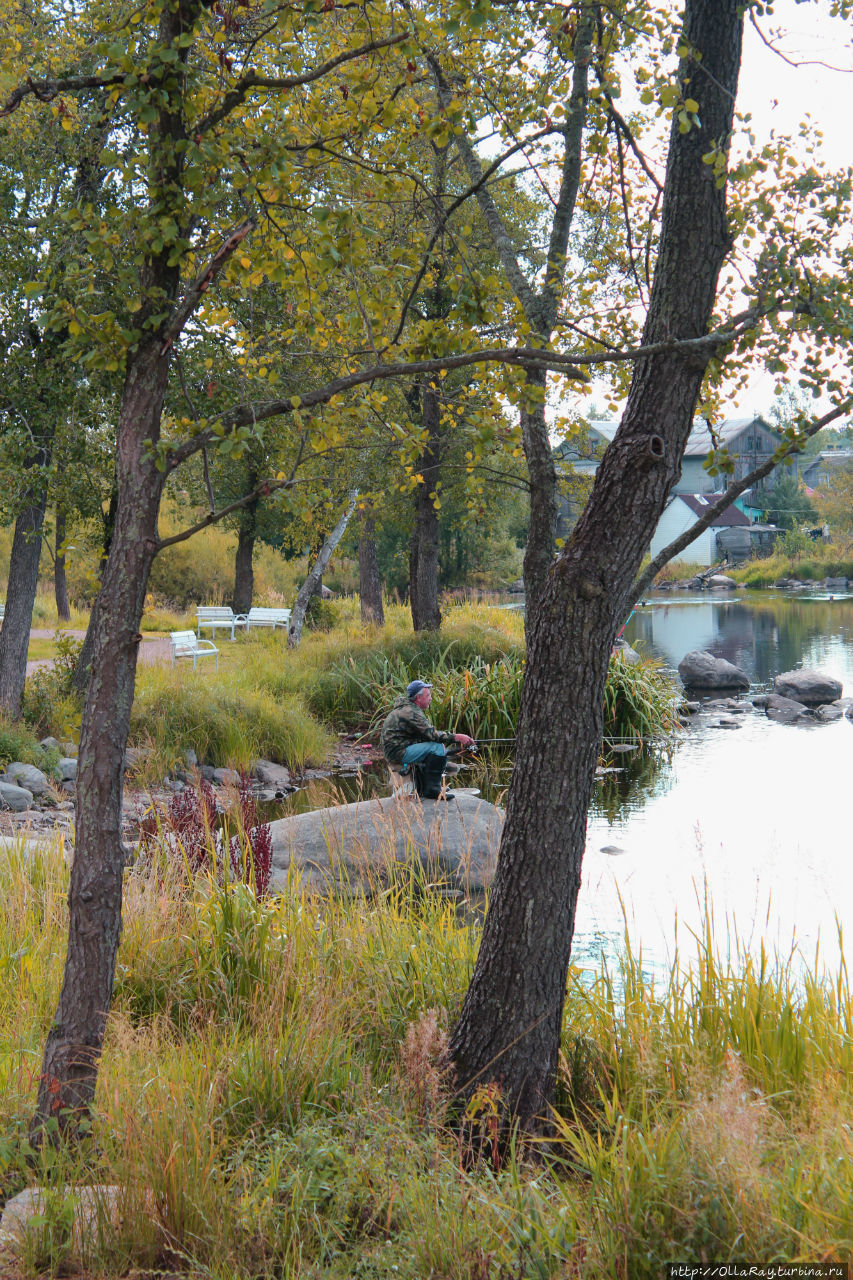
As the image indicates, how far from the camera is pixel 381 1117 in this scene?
3031mm

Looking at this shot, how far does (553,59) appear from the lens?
6.42 m

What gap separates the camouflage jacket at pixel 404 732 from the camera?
9164 millimetres

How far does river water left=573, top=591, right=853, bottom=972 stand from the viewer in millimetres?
6340

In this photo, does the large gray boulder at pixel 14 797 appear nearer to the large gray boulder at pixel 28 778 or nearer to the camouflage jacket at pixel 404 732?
the large gray boulder at pixel 28 778

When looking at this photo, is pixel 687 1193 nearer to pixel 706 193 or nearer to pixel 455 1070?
pixel 455 1070

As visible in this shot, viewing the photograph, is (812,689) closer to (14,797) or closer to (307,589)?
(307,589)

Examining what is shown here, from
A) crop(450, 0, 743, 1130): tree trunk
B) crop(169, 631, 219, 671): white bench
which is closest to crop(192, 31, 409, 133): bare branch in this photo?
crop(450, 0, 743, 1130): tree trunk

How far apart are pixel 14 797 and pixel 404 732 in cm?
381

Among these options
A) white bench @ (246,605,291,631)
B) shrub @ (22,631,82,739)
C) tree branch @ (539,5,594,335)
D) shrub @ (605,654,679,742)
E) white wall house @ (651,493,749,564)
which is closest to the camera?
tree branch @ (539,5,594,335)

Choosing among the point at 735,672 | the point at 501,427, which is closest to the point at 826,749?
Result: the point at 735,672

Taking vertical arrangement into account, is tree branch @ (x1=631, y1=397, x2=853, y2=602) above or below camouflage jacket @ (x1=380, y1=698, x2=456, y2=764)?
above

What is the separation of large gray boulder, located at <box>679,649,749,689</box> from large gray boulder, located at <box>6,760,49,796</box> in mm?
14264

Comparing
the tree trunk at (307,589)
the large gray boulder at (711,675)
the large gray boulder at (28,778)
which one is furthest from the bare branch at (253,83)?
the large gray boulder at (711,675)

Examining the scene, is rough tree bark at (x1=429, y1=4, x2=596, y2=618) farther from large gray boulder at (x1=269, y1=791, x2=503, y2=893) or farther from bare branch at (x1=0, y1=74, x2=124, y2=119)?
bare branch at (x1=0, y1=74, x2=124, y2=119)
